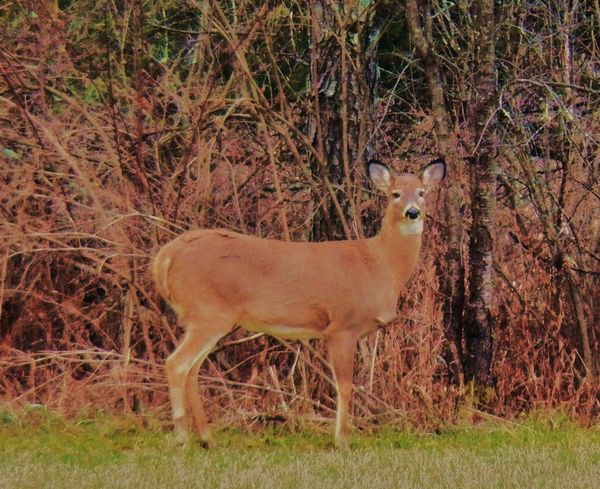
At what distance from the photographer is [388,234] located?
900 cm

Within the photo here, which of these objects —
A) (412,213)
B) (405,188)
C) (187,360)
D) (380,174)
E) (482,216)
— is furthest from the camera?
(482,216)

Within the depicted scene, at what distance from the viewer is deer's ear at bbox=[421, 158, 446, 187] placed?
8961mm

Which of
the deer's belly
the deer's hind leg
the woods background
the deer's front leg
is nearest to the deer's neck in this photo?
the deer's front leg

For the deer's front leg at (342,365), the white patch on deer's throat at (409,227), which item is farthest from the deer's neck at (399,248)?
the deer's front leg at (342,365)

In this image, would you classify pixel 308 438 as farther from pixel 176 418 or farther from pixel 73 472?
pixel 73 472

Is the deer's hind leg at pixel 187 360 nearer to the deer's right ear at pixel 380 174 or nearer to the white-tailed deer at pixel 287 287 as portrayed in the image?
the white-tailed deer at pixel 287 287

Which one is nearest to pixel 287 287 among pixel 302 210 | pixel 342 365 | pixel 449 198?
pixel 342 365

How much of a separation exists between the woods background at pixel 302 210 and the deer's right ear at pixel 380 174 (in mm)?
1136

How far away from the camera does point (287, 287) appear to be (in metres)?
8.72

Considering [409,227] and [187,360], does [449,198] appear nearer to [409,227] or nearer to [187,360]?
[409,227]

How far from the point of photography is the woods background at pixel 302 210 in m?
9.89

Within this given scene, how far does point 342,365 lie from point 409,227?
107cm

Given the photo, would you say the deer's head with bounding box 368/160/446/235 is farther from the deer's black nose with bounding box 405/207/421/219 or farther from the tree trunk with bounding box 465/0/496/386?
the tree trunk with bounding box 465/0/496/386

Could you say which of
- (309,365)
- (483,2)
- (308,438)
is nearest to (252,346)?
(309,365)
